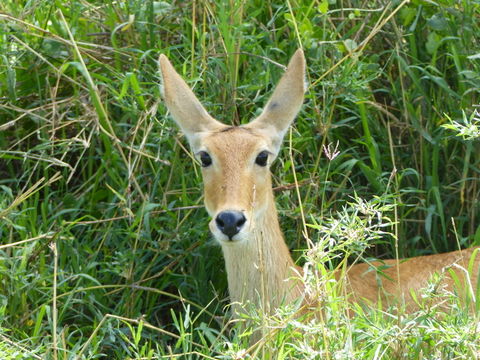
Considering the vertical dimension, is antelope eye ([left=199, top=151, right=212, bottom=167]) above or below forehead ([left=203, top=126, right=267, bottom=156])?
below

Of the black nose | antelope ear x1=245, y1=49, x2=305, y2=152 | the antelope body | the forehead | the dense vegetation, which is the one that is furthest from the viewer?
the dense vegetation

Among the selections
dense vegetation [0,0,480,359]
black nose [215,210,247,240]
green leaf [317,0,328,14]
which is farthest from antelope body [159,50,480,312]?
green leaf [317,0,328,14]

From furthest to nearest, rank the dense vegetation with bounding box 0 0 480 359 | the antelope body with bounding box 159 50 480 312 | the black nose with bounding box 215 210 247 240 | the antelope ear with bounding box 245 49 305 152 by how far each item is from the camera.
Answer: the dense vegetation with bounding box 0 0 480 359, the antelope ear with bounding box 245 49 305 152, the antelope body with bounding box 159 50 480 312, the black nose with bounding box 215 210 247 240

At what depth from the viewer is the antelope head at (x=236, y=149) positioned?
3.97 meters

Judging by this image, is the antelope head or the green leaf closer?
the antelope head

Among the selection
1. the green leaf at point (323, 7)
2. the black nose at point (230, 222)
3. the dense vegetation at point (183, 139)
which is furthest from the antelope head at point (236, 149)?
the green leaf at point (323, 7)

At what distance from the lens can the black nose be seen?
3900 millimetres

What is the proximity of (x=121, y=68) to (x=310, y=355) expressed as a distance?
9.07 ft

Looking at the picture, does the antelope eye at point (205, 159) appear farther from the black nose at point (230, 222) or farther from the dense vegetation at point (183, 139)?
the dense vegetation at point (183, 139)

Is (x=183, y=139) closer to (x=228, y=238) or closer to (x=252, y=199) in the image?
(x=252, y=199)

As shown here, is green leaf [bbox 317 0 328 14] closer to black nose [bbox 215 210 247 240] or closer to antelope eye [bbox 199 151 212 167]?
antelope eye [bbox 199 151 212 167]

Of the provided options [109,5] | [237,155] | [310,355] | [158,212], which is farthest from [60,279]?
[310,355]

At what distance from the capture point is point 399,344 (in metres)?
3.25

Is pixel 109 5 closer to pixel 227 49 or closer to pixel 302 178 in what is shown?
pixel 227 49
